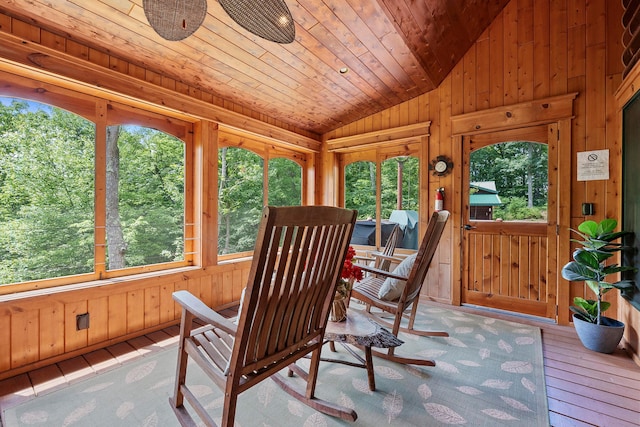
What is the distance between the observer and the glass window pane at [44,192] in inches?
77.1

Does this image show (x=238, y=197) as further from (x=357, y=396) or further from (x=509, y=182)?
(x=509, y=182)

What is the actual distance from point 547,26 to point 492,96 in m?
0.77

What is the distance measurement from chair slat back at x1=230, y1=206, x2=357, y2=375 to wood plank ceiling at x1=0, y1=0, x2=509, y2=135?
1811 millimetres

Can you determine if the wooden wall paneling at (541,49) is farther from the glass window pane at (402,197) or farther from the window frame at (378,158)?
the glass window pane at (402,197)

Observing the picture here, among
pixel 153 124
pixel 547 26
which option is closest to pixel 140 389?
pixel 153 124

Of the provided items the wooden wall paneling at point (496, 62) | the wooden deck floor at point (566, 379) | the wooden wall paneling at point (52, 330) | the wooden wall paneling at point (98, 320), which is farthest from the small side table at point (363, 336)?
the wooden wall paneling at point (496, 62)

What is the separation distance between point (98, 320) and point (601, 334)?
4.01 metres

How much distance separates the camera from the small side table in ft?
5.28

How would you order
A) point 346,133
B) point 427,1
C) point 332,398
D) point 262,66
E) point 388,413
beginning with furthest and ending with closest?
point 346,133, point 262,66, point 427,1, point 332,398, point 388,413

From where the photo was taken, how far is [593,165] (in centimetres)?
267

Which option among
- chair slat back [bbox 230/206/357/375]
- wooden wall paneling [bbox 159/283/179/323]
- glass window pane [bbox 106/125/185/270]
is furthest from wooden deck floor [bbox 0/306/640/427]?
chair slat back [bbox 230/206/357/375]

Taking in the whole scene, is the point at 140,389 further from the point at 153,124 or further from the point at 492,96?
the point at 492,96

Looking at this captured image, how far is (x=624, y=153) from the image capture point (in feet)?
7.80

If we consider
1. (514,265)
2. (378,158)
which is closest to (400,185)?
(378,158)
